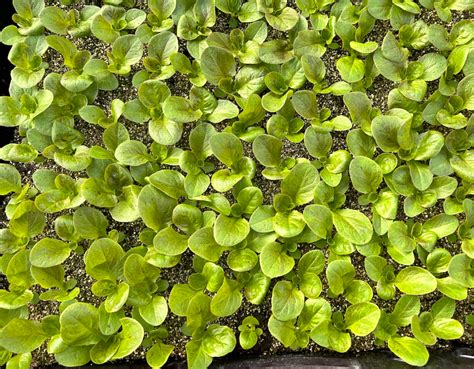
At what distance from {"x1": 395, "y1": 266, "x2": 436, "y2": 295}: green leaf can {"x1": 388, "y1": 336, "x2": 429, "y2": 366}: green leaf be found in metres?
0.10

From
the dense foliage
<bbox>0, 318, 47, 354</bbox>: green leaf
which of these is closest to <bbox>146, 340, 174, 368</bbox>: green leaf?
the dense foliage

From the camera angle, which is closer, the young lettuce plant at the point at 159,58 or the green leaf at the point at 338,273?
the green leaf at the point at 338,273

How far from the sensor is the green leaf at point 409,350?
0.91 metres

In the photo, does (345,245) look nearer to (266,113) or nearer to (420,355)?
(420,355)

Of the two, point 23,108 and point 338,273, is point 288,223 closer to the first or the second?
point 338,273

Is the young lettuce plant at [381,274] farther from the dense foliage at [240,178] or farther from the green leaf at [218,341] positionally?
the green leaf at [218,341]

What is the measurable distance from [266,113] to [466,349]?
0.66 metres

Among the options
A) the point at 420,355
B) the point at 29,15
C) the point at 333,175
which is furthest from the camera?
the point at 29,15

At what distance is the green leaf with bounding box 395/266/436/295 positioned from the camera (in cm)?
95

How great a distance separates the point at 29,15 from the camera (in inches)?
45.5

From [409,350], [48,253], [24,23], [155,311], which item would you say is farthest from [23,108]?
[409,350]

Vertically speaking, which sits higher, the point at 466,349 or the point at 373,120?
the point at 373,120

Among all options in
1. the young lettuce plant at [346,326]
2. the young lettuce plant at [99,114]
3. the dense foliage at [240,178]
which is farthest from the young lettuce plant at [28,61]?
the young lettuce plant at [346,326]

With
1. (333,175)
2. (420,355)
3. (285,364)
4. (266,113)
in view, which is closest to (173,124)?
(266,113)
